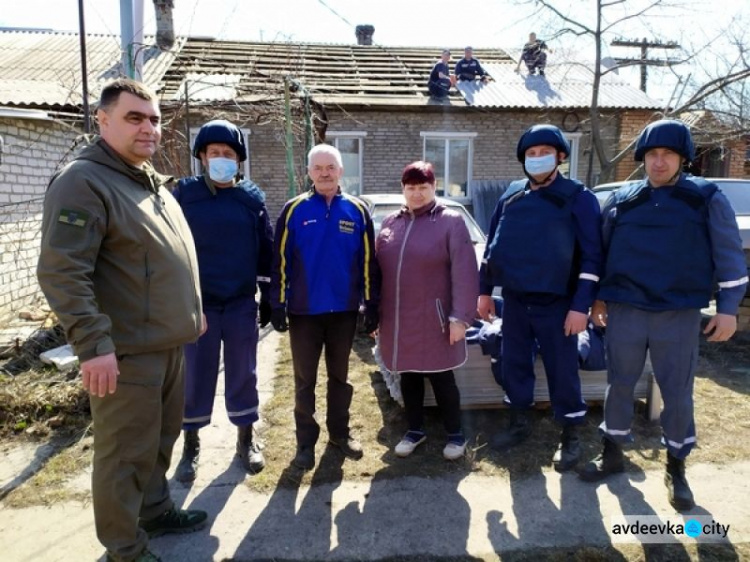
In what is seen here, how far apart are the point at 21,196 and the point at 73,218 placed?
233 inches

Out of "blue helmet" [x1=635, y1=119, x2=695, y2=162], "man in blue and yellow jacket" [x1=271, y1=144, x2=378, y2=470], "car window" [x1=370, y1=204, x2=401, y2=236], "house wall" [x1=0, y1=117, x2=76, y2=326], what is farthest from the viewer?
"car window" [x1=370, y1=204, x2=401, y2=236]

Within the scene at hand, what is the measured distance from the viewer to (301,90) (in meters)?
7.48

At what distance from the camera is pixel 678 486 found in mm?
2775

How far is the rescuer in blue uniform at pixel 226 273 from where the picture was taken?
9.53 feet

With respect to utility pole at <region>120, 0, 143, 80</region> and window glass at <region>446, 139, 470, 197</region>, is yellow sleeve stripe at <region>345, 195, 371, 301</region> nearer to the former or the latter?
utility pole at <region>120, 0, 143, 80</region>

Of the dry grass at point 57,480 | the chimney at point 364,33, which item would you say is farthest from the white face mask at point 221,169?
the chimney at point 364,33

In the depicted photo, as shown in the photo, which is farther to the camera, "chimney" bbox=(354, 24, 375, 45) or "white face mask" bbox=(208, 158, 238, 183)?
"chimney" bbox=(354, 24, 375, 45)

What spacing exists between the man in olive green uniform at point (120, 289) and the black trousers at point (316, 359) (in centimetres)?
90

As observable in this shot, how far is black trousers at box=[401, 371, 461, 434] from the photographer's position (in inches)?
127

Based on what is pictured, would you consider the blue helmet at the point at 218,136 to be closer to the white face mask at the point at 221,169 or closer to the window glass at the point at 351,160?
the white face mask at the point at 221,169

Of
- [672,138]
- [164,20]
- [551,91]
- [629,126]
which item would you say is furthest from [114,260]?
[164,20]

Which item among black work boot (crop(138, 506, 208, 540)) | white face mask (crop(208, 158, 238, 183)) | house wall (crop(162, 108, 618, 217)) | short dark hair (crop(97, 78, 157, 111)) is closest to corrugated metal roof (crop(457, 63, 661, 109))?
house wall (crop(162, 108, 618, 217))

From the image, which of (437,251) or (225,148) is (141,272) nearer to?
(225,148)

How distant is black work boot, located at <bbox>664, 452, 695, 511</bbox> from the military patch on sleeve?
3.04 metres
